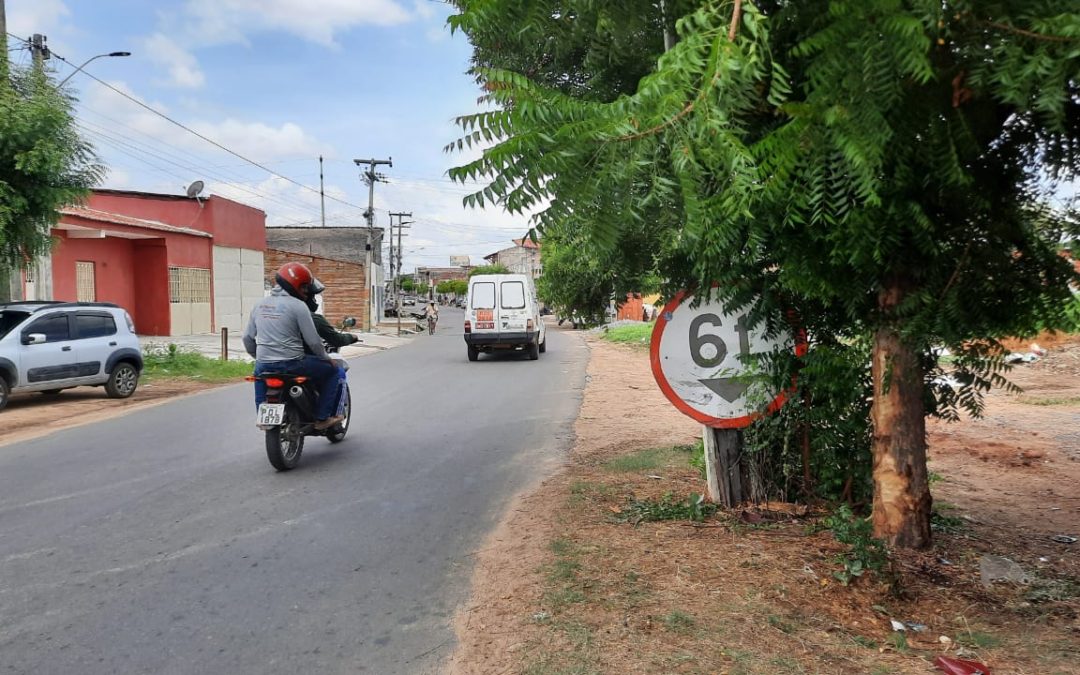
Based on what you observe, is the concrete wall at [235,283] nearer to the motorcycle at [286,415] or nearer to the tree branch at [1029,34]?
the motorcycle at [286,415]

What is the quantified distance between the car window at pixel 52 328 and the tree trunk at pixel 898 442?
12.2 m

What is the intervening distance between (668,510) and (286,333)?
4082 millimetres

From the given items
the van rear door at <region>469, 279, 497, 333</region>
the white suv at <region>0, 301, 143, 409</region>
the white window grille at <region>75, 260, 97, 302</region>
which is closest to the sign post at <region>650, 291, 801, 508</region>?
the white suv at <region>0, 301, 143, 409</region>

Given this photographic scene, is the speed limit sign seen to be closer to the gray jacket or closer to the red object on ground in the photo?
the red object on ground

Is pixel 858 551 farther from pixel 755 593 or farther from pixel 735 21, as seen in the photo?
pixel 735 21

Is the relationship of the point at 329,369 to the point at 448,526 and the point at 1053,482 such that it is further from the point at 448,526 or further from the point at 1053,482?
the point at 1053,482

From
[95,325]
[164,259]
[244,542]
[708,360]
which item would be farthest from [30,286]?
[708,360]

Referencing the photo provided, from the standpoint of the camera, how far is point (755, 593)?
3.72 meters

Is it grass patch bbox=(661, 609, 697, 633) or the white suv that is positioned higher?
the white suv

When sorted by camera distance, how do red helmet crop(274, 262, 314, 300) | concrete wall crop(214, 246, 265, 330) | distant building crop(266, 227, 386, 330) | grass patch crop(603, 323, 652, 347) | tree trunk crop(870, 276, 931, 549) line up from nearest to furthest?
tree trunk crop(870, 276, 931, 549) → red helmet crop(274, 262, 314, 300) → grass patch crop(603, 323, 652, 347) → concrete wall crop(214, 246, 265, 330) → distant building crop(266, 227, 386, 330)

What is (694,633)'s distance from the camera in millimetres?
3369

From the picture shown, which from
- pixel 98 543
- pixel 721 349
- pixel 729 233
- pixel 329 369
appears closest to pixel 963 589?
pixel 721 349

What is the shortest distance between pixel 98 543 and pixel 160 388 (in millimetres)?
10627

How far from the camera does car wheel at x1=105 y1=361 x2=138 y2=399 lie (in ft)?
43.5
